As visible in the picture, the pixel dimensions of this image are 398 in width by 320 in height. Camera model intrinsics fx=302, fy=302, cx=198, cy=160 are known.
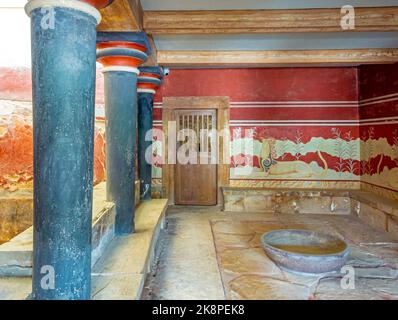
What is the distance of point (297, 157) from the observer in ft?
19.9

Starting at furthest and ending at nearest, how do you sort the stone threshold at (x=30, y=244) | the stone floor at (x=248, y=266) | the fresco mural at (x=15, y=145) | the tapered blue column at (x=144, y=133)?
the tapered blue column at (x=144, y=133) → the fresco mural at (x=15, y=145) → the stone floor at (x=248, y=266) → the stone threshold at (x=30, y=244)

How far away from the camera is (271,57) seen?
195 inches

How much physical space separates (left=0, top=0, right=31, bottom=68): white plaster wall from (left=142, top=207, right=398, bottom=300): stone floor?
3.00m

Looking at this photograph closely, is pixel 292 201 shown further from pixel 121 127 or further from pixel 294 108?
pixel 121 127

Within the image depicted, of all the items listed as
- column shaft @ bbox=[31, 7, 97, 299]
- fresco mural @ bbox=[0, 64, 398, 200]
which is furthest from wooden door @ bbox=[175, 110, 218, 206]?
column shaft @ bbox=[31, 7, 97, 299]

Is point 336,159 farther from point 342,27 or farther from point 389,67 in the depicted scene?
point 342,27

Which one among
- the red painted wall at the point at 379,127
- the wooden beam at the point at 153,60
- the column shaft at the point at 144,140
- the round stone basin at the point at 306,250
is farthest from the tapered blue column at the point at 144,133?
the red painted wall at the point at 379,127

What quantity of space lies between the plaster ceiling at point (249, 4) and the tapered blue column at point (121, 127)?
1.75ft

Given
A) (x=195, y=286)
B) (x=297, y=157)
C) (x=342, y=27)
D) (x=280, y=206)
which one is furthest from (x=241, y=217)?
(x=342, y=27)

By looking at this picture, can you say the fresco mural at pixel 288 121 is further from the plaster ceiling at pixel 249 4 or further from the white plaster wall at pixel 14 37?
the plaster ceiling at pixel 249 4

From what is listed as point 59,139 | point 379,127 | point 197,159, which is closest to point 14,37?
point 59,139

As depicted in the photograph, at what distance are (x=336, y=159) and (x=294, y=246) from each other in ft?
10.6

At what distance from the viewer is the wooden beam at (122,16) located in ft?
8.04
